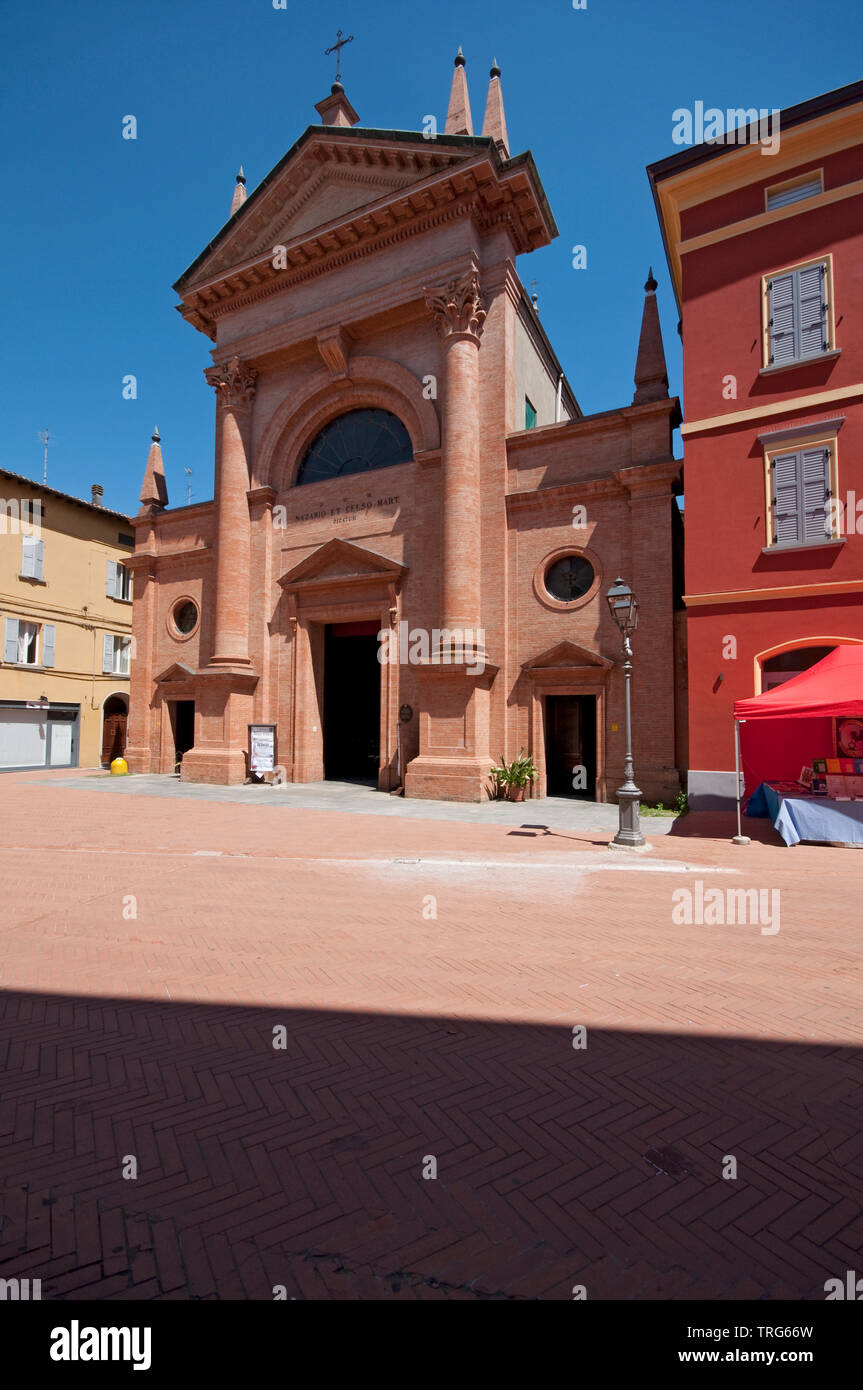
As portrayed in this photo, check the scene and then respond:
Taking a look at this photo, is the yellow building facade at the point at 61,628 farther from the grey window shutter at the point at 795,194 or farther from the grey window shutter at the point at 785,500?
the grey window shutter at the point at 795,194

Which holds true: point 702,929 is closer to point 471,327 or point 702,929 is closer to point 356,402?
point 471,327

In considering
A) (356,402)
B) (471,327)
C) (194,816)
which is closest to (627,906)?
(194,816)

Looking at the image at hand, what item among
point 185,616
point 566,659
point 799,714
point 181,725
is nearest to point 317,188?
point 185,616

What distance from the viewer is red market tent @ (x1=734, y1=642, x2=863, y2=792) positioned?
10656 mm

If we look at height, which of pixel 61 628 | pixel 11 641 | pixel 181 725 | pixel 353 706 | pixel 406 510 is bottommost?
pixel 181 725

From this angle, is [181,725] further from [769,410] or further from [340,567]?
[769,410]

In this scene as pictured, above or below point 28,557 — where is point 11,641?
below

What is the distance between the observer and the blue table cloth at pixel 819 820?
1069 centimetres

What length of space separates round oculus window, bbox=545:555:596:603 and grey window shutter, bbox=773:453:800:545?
4.87 metres

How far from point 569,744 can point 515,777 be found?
2.65 meters

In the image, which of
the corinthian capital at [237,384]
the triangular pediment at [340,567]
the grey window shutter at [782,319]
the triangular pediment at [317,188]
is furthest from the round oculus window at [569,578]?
the corinthian capital at [237,384]

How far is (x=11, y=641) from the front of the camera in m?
28.2

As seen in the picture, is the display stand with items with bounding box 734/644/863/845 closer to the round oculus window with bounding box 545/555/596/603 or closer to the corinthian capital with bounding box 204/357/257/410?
the round oculus window with bounding box 545/555/596/603

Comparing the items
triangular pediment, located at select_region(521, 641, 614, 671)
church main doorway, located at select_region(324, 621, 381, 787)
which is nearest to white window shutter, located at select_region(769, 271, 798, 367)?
triangular pediment, located at select_region(521, 641, 614, 671)
